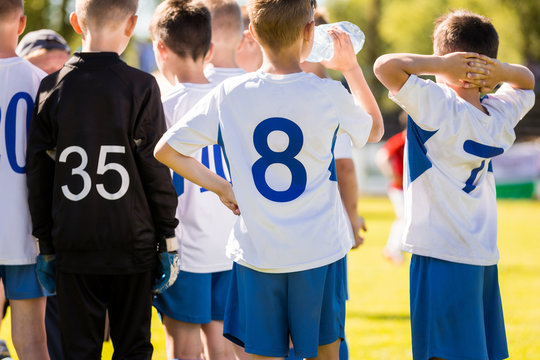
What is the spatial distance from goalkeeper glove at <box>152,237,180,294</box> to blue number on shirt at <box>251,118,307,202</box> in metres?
0.69

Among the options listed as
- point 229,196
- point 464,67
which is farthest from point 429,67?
point 229,196

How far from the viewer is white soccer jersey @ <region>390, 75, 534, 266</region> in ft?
10.8

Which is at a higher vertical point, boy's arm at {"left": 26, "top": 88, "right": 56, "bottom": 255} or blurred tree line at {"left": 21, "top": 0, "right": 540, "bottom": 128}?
blurred tree line at {"left": 21, "top": 0, "right": 540, "bottom": 128}

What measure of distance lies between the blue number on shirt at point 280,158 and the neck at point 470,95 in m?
0.94

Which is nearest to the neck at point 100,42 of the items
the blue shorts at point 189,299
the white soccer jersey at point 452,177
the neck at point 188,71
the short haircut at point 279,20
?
the neck at point 188,71

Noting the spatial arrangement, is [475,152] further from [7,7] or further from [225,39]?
[7,7]

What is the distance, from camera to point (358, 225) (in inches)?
177

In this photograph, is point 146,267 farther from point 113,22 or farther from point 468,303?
point 468,303

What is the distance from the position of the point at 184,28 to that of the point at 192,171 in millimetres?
1098

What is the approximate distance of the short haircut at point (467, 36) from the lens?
11.2 feet

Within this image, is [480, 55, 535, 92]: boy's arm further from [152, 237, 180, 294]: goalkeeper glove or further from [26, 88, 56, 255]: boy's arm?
[26, 88, 56, 255]: boy's arm

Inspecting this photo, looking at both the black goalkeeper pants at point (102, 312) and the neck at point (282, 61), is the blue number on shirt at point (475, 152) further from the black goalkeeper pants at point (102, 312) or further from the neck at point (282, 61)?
the black goalkeeper pants at point (102, 312)

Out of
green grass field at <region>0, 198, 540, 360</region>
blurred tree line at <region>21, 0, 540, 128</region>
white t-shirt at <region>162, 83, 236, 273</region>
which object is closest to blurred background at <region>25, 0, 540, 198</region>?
blurred tree line at <region>21, 0, 540, 128</region>

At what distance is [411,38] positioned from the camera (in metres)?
47.0
